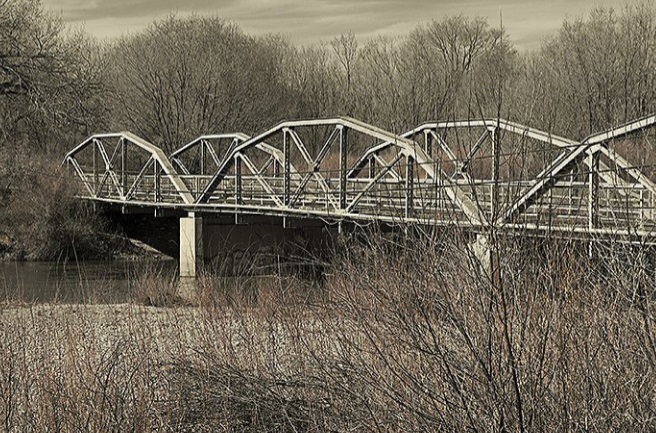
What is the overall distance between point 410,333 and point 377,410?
0.90 meters

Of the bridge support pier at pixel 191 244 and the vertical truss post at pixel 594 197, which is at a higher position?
the vertical truss post at pixel 594 197

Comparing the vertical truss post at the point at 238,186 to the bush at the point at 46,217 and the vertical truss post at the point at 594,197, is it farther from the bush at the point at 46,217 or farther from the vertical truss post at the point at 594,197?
the vertical truss post at the point at 594,197

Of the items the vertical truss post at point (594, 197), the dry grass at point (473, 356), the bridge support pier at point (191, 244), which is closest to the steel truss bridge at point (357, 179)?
the vertical truss post at point (594, 197)

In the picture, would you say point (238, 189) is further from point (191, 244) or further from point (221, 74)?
point (221, 74)

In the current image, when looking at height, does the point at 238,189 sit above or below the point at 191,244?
above

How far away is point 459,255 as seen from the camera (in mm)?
6277

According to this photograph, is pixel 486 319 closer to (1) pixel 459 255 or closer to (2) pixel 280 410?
(1) pixel 459 255

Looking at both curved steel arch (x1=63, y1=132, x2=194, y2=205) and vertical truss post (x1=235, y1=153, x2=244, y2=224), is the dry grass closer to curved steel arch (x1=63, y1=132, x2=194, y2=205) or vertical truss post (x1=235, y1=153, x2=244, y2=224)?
vertical truss post (x1=235, y1=153, x2=244, y2=224)

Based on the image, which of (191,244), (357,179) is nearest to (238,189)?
(191,244)

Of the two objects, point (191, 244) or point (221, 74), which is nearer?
point (191, 244)

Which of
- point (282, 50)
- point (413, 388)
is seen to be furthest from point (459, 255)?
point (282, 50)

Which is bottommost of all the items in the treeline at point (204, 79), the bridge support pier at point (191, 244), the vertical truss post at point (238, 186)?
the bridge support pier at point (191, 244)

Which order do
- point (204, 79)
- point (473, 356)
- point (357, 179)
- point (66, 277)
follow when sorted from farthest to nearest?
point (204, 79) → point (66, 277) → point (357, 179) → point (473, 356)

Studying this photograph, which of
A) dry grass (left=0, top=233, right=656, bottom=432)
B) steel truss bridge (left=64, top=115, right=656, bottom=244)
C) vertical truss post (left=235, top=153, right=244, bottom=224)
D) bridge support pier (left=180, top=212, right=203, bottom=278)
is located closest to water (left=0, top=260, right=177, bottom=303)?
bridge support pier (left=180, top=212, right=203, bottom=278)
